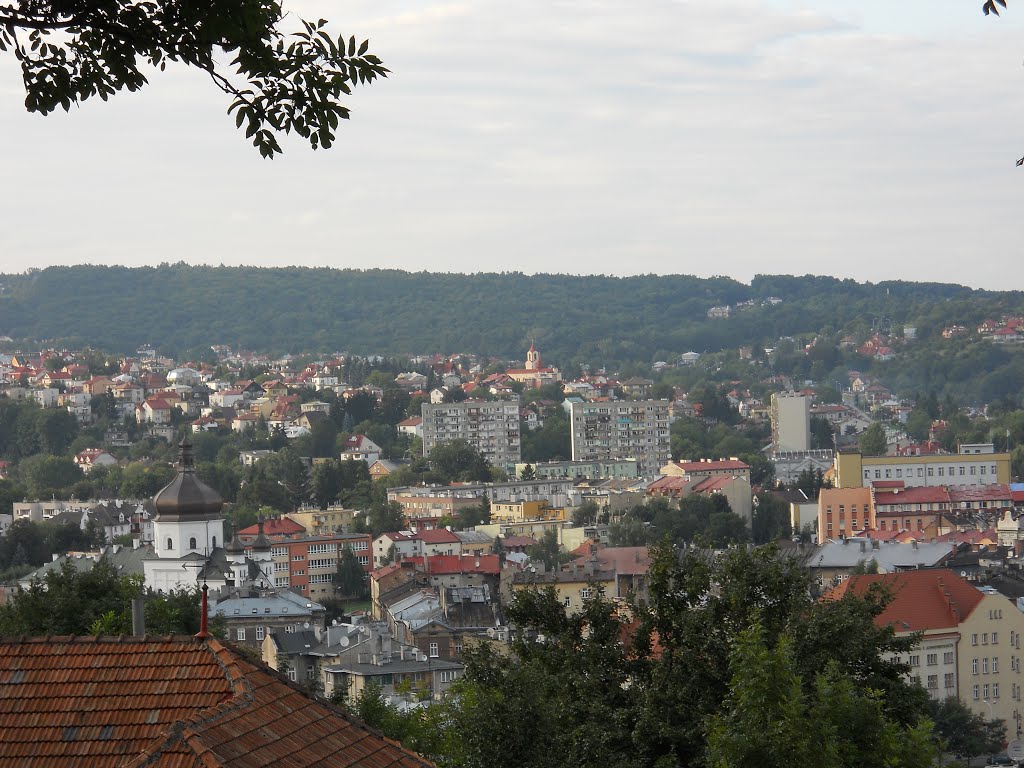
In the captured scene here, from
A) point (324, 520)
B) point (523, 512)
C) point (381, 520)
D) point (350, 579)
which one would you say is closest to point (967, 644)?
point (350, 579)

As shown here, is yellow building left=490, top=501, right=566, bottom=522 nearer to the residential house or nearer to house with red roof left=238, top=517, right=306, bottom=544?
house with red roof left=238, top=517, right=306, bottom=544

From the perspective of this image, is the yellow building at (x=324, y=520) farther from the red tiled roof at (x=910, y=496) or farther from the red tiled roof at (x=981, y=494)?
the red tiled roof at (x=981, y=494)

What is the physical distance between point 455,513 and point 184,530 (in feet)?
106

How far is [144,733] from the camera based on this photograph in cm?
701

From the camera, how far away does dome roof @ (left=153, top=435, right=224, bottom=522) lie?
1922 inches

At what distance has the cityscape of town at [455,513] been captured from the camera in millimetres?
28941

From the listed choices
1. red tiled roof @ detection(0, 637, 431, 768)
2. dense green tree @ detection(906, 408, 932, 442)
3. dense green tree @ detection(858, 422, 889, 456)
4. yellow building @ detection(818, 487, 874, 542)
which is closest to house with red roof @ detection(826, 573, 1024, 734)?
red tiled roof @ detection(0, 637, 431, 768)

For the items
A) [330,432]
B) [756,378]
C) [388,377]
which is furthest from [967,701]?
[756,378]

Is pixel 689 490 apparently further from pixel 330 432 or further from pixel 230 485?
pixel 330 432

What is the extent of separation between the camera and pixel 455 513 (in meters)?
80.7

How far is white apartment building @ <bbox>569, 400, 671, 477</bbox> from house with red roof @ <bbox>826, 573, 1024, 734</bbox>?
64.2 m

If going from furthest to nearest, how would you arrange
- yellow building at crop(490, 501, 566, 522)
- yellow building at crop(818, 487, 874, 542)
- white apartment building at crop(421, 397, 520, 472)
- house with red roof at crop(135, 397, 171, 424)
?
house with red roof at crop(135, 397, 171, 424), white apartment building at crop(421, 397, 520, 472), yellow building at crop(490, 501, 566, 522), yellow building at crop(818, 487, 874, 542)

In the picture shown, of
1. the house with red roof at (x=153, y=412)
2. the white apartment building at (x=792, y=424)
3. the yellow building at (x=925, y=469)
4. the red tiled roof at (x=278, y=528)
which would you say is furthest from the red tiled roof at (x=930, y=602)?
the house with red roof at (x=153, y=412)

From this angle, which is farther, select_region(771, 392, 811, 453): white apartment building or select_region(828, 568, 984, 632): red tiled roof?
select_region(771, 392, 811, 453): white apartment building
